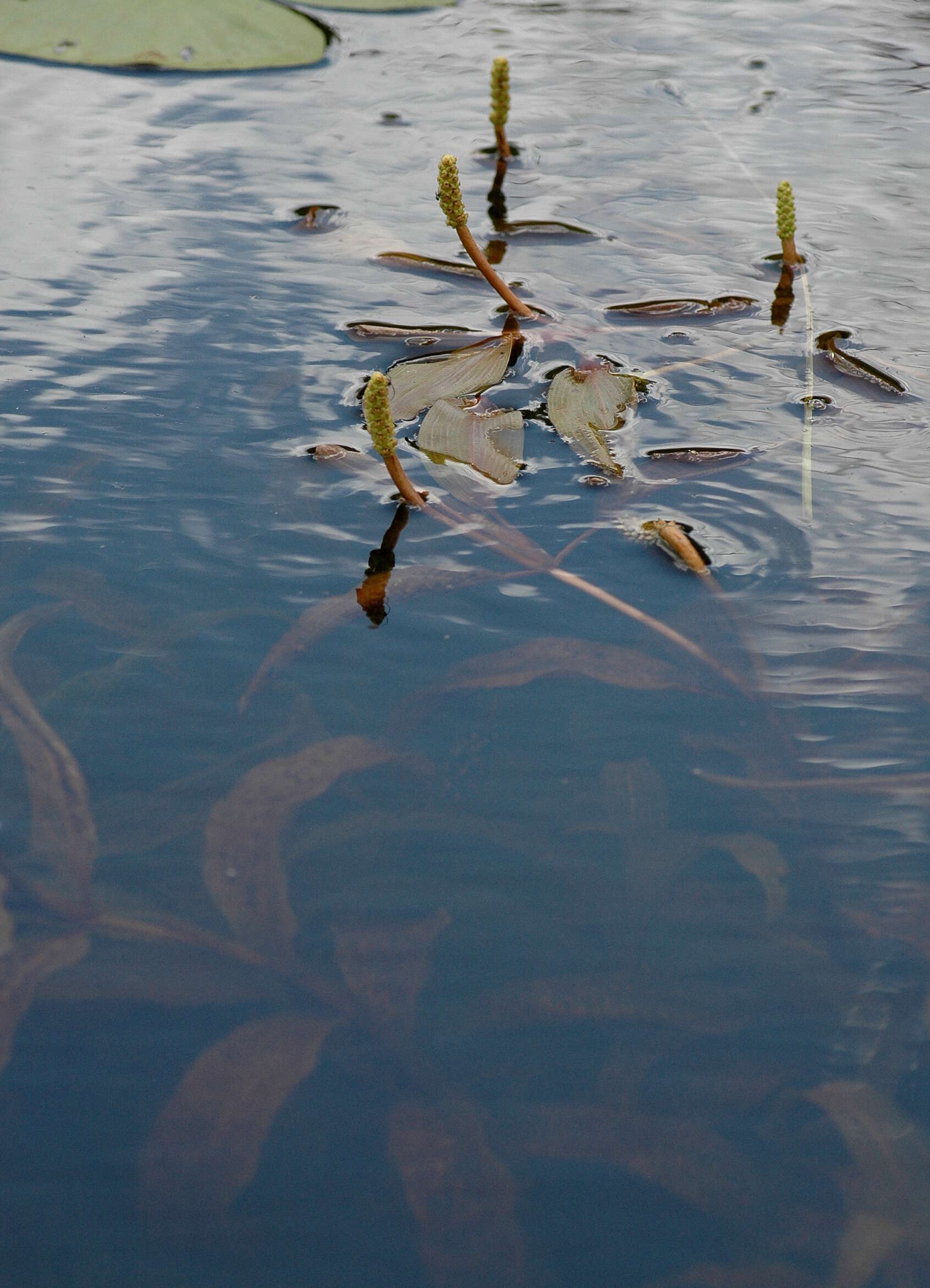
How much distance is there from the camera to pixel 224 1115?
0.89 meters

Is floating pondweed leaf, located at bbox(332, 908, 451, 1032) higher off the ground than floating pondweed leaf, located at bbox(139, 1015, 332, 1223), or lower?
higher

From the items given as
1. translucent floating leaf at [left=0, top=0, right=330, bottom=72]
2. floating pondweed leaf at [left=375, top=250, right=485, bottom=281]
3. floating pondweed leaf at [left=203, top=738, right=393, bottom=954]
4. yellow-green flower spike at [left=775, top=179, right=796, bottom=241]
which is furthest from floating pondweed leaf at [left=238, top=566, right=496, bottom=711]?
translucent floating leaf at [left=0, top=0, right=330, bottom=72]

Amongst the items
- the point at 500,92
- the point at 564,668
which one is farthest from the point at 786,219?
the point at 564,668

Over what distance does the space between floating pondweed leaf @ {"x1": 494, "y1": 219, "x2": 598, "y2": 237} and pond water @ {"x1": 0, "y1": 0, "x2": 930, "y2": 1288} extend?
0.09 metres

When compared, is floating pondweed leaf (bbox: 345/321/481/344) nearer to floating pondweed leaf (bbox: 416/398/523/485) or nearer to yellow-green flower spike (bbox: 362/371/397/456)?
floating pondweed leaf (bbox: 416/398/523/485)

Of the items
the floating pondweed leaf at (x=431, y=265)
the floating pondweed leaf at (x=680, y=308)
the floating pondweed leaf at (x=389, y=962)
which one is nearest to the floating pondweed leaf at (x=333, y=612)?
the floating pondweed leaf at (x=389, y=962)

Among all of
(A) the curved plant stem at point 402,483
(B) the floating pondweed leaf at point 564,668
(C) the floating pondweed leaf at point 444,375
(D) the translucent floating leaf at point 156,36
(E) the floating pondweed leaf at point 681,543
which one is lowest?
(B) the floating pondweed leaf at point 564,668

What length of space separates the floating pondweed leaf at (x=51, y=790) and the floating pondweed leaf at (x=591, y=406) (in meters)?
0.85

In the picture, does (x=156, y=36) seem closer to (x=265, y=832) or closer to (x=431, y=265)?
(x=431, y=265)

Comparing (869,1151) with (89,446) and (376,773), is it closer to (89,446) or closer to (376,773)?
(376,773)

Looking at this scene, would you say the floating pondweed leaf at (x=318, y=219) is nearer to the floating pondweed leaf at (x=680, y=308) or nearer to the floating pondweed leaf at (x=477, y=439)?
the floating pondweed leaf at (x=680, y=308)

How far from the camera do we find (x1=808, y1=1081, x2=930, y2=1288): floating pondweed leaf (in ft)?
2.69

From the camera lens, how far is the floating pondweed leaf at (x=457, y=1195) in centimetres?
82

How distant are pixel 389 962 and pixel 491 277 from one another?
1214 millimetres
